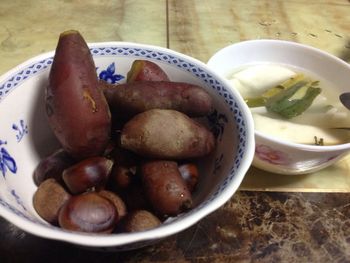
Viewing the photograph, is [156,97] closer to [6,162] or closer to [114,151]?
[114,151]

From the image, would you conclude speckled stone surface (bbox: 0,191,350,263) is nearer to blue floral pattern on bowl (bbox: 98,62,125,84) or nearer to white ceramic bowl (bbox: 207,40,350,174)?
white ceramic bowl (bbox: 207,40,350,174)

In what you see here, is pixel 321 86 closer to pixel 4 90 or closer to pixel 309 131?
pixel 309 131

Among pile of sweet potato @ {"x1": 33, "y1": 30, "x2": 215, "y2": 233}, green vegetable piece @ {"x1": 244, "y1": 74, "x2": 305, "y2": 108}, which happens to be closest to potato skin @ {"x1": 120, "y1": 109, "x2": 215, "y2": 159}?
pile of sweet potato @ {"x1": 33, "y1": 30, "x2": 215, "y2": 233}

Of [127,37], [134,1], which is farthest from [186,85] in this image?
[134,1]

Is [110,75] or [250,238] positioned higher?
[110,75]

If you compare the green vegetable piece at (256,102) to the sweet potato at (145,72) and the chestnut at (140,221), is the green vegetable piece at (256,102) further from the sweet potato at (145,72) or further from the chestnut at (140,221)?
the chestnut at (140,221)

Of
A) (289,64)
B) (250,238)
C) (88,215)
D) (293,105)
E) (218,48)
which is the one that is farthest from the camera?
(218,48)

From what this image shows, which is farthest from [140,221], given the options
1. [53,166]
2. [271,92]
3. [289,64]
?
[289,64]
